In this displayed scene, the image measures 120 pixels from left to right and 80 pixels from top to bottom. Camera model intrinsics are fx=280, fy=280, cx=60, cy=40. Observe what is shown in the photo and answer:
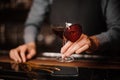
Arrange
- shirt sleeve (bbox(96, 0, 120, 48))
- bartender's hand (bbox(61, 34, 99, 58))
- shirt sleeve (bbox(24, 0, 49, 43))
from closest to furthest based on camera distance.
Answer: bartender's hand (bbox(61, 34, 99, 58)) → shirt sleeve (bbox(96, 0, 120, 48)) → shirt sleeve (bbox(24, 0, 49, 43))

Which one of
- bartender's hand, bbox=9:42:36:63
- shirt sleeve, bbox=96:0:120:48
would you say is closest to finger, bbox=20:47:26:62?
bartender's hand, bbox=9:42:36:63

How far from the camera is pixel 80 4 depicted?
1975 millimetres

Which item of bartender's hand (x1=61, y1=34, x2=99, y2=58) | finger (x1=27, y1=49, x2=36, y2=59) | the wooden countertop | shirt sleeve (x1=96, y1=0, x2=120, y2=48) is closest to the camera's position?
bartender's hand (x1=61, y1=34, x2=99, y2=58)

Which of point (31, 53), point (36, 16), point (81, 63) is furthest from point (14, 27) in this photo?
point (81, 63)

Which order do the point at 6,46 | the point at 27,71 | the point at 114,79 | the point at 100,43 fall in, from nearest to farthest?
the point at 114,79
the point at 27,71
the point at 100,43
the point at 6,46

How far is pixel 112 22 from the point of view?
5.94 feet

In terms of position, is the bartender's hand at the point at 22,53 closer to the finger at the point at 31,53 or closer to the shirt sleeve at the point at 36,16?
the finger at the point at 31,53

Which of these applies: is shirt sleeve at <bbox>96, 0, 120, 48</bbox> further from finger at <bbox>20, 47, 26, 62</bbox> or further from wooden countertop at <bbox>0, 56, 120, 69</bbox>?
finger at <bbox>20, 47, 26, 62</bbox>

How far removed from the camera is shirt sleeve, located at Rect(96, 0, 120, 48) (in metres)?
1.61

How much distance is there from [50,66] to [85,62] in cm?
22

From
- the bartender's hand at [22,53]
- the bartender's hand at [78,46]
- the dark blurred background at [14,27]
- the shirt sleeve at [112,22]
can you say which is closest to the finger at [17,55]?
the bartender's hand at [22,53]

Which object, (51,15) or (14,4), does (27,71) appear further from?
(14,4)

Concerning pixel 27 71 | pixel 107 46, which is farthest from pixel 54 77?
pixel 107 46

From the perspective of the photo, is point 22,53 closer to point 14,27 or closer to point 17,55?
point 17,55
